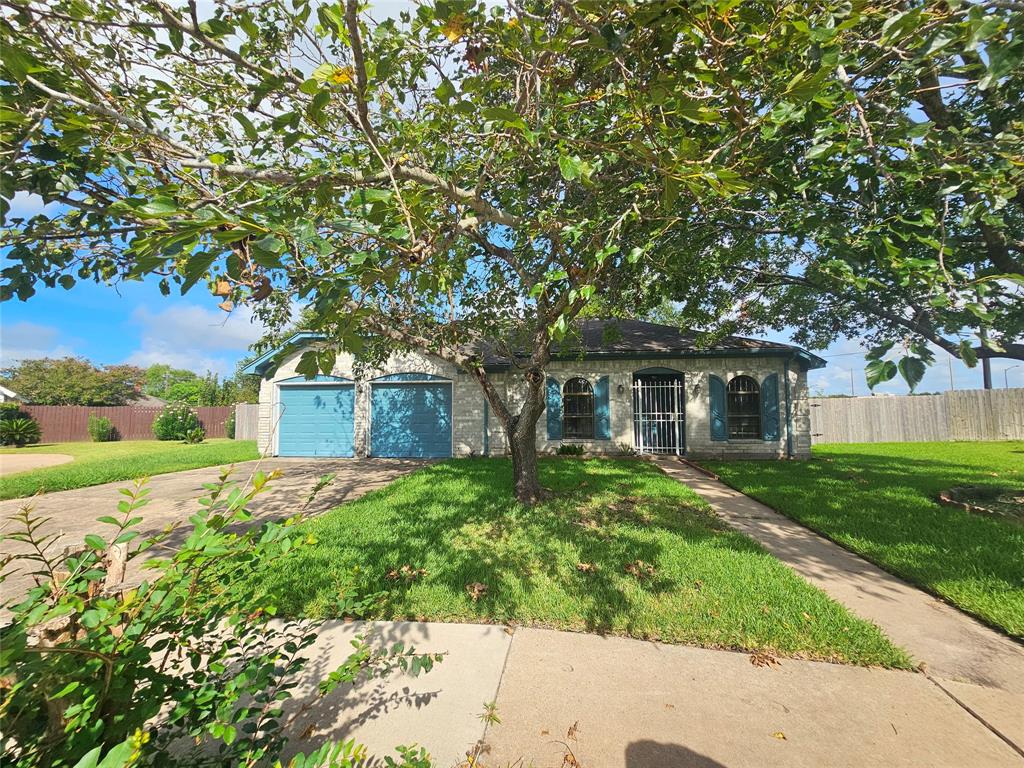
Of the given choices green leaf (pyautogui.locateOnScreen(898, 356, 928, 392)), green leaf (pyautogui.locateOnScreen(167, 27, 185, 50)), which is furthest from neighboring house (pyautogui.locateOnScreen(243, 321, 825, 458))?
green leaf (pyautogui.locateOnScreen(898, 356, 928, 392))

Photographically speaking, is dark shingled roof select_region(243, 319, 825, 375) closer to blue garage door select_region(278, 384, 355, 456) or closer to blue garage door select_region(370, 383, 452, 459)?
blue garage door select_region(278, 384, 355, 456)

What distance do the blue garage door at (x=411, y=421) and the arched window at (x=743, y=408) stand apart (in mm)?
8279

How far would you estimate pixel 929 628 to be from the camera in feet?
9.93

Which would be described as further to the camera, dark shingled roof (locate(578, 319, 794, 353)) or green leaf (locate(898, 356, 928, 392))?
dark shingled roof (locate(578, 319, 794, 353))

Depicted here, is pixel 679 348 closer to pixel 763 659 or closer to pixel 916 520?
pixel 916 520

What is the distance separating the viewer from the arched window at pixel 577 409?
496 inches

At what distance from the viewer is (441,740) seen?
203 cm

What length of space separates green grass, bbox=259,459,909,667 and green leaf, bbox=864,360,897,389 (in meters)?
2.12

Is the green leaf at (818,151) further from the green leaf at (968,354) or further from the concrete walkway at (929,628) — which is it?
the concrete walkway at (929,628)

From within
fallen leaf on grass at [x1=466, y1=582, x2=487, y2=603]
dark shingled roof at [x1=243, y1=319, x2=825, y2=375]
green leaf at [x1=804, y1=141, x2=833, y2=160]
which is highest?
dark shingled roof at [x1=243, y1=319, x2=825, y2=375]

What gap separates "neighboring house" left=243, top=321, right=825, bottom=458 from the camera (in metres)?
11.7

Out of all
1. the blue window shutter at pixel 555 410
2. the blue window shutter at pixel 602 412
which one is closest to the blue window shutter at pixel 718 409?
the blue window shutter at pixel 602 412

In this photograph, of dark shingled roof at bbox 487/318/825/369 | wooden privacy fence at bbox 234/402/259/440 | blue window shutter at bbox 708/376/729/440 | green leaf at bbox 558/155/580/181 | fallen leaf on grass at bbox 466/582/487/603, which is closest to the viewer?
green leaf at bbox 558/155/580/181

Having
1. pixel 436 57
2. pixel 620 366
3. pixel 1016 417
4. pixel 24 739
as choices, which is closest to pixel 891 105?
pixel 436 57
